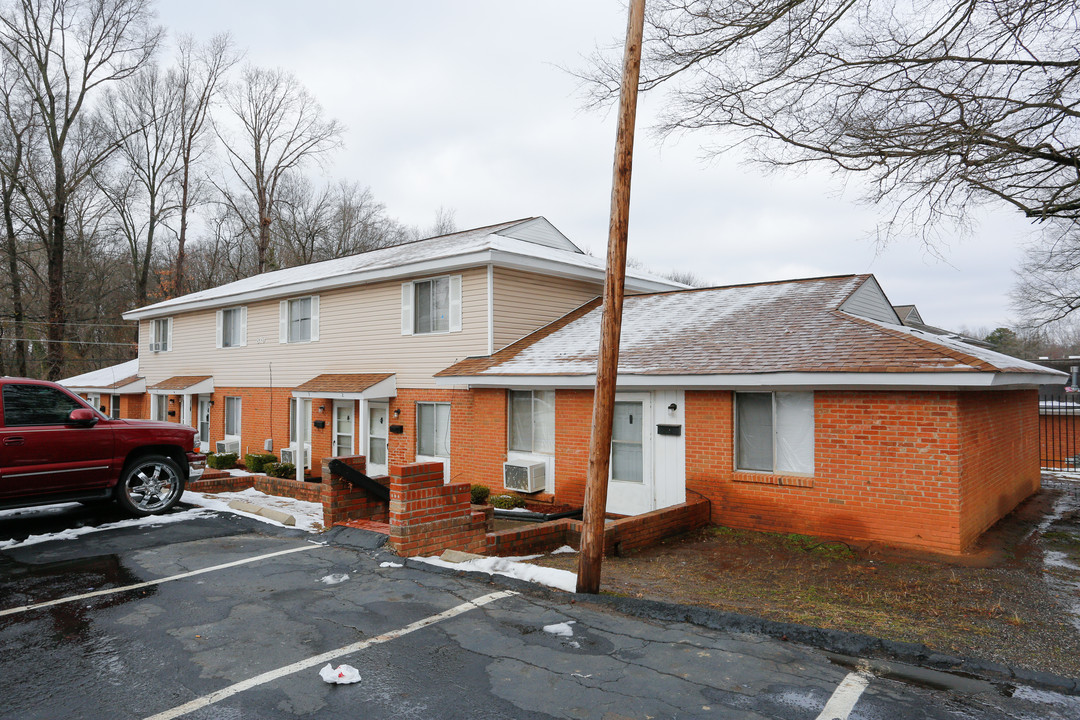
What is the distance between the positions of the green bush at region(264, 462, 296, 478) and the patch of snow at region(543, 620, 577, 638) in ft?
42.8

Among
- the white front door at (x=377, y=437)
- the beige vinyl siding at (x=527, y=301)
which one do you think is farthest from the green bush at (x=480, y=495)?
the white front door at (x=377, y=437)

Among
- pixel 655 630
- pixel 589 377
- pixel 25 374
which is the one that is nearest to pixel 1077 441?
pixel 589 377

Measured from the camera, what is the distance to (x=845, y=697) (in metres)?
4.07

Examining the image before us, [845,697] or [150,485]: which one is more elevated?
[150,485]

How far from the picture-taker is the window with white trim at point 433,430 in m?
14.4

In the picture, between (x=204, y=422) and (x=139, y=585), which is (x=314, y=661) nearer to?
(x=139, y=585)

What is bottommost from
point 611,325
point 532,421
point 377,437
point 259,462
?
point 259,462

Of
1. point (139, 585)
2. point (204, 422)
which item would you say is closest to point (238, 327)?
point (204, 422)

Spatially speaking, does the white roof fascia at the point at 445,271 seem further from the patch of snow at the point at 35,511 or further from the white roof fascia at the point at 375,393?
the patch of snow at the point at 35,511

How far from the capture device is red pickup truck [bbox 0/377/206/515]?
27.2 feet

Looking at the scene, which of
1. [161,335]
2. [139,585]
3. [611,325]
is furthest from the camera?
[161,335]

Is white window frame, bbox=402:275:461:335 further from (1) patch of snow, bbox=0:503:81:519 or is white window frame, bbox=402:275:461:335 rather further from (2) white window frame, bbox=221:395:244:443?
(2) white window frame, bbox=221:395:244:443

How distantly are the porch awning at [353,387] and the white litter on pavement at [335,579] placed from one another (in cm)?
845

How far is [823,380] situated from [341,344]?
40.6 ft
